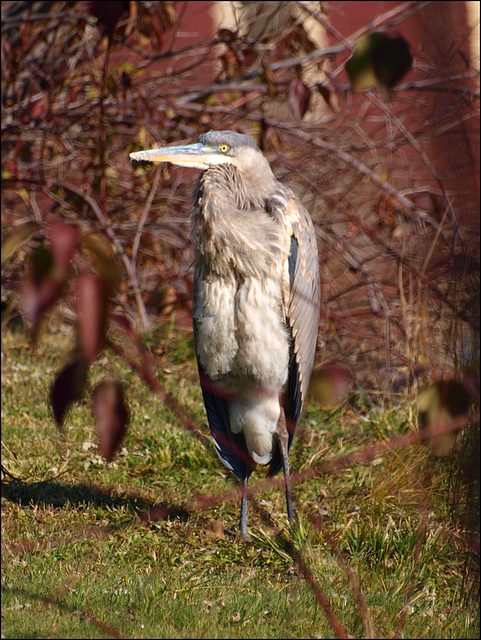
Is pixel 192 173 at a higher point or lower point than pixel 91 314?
lower

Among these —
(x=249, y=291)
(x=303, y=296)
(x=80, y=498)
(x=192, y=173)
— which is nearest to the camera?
(x=249, y=291)

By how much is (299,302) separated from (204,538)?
1314mm

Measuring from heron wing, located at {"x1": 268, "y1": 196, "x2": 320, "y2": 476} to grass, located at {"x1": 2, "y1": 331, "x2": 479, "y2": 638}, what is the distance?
554mm

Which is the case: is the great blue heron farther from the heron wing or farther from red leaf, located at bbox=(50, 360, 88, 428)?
red leaf, located at bbox=(50, 360, 88, 428)

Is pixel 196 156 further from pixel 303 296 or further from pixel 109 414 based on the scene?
pixel 109 414

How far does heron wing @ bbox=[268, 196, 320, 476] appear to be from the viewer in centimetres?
413

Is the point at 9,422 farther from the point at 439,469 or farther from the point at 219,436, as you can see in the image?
the point at 439,469

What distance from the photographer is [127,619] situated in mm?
3053

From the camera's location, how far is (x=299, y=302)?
4.17 m

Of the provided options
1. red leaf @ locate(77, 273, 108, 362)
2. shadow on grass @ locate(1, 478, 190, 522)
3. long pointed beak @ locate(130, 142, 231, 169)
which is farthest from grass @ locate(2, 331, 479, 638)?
long pointed beak @ locate(130, 142, 231, 169)

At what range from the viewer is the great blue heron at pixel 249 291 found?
401 centimetres

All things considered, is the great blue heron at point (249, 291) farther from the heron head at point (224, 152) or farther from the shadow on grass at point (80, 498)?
the shadow on grass at point (80, 498)

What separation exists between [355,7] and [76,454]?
6193 mm

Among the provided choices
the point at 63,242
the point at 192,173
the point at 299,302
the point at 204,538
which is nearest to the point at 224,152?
the point at 299,302
